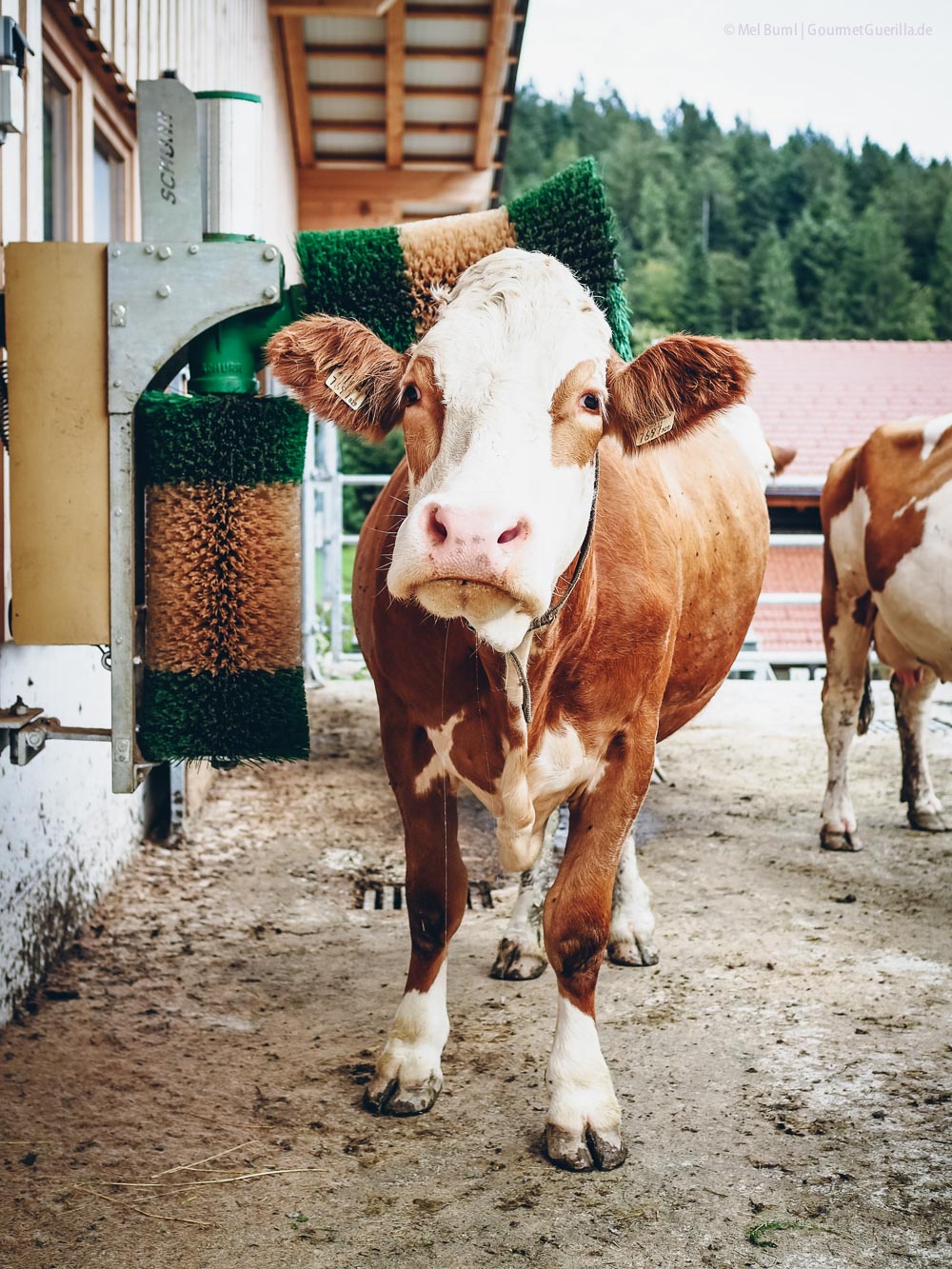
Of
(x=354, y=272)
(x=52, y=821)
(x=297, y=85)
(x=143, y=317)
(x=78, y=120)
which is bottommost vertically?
(x=52, y=821)

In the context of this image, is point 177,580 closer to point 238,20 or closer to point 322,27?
point 238,20

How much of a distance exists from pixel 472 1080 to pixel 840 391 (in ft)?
65.9

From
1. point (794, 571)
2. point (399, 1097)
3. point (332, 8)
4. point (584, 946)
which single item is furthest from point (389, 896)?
point (794, 571)

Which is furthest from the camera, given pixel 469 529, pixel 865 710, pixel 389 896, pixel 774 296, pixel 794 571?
pixel 774 296

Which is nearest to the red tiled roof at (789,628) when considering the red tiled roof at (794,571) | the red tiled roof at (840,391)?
the red tiled roof at (794,571)

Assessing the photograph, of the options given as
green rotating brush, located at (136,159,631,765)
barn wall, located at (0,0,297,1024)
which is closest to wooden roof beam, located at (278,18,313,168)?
barn wall, located at (0,0,297,1024)

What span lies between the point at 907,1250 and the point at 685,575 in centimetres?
166

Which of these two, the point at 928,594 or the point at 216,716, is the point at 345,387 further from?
the point at 928,594

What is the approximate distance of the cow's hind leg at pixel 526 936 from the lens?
140 inches

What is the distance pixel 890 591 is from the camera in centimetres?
474

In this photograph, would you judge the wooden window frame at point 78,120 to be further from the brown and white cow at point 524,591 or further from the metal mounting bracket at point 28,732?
the brown and white cow at point 524,591

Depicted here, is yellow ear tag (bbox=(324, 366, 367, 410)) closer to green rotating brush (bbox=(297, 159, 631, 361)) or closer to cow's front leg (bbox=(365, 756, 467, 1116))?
green rotating brush (bbox=(297, 159, 631, 361))

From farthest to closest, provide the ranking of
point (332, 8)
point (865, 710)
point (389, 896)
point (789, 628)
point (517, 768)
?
1. point (789, 628)
2. point (332, 8)
3. point (865, 710)
4. point (389, 896)
5. point (517, 768)

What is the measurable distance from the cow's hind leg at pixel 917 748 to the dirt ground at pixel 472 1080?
27 cm
